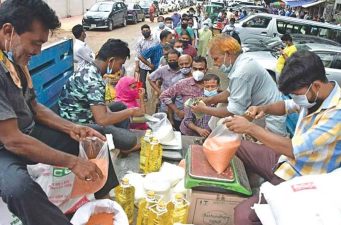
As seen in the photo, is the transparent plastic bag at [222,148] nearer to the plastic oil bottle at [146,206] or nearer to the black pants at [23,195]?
the plastic oil bottle at [146,206]

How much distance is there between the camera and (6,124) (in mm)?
1762

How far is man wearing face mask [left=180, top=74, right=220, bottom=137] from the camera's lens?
3.92 meters

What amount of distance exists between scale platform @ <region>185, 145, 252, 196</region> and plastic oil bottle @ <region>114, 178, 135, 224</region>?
0.40 m

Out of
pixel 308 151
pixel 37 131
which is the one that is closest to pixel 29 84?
pixel 37 131

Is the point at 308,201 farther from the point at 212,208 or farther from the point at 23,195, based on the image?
the point at 23,195

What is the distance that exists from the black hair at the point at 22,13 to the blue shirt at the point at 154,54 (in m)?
4.72

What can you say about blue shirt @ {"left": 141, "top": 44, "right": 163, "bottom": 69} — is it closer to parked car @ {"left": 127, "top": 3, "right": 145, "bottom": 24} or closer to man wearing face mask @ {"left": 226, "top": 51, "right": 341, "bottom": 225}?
man wearing face mask @ {"left": 226, "top": 51, "right": 341, "bottom": 225}

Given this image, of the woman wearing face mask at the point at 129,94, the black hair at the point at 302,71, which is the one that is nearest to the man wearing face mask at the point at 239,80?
the woman wearing face mask at the point at 129,94

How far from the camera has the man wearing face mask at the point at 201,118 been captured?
3.92 m

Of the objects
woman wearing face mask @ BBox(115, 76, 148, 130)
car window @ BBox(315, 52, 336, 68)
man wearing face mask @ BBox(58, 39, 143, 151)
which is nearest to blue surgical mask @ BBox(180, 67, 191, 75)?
woman wearing face mask @ BBox(115, 76, 148, 130)

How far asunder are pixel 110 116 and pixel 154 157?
50 cm

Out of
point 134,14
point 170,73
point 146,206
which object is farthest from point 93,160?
point 134,14

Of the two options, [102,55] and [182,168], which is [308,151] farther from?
[102,55]

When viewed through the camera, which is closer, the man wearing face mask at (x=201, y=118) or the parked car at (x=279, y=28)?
the man wearing face mask at (x=201, y=118)
